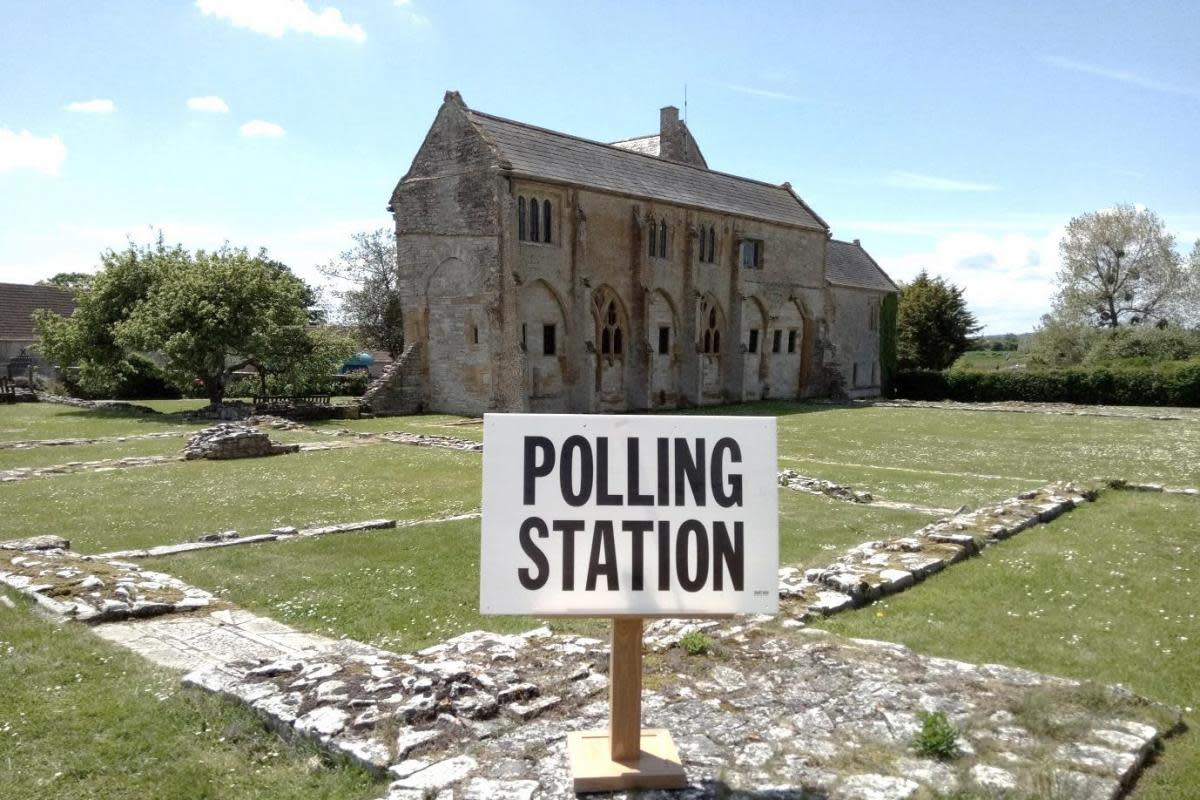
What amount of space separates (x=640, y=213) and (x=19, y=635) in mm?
31358

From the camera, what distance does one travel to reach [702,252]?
131 feet

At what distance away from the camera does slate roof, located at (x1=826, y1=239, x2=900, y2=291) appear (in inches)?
1983

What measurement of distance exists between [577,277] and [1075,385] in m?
30.1

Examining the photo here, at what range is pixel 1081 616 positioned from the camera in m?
8.02

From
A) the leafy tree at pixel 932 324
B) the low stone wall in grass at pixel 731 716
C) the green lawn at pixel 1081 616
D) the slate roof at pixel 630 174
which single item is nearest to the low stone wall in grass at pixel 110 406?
the slate roof at pixel 630 174

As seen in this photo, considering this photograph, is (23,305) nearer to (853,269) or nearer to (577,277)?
(577,277)

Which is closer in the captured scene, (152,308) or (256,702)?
(256,702)

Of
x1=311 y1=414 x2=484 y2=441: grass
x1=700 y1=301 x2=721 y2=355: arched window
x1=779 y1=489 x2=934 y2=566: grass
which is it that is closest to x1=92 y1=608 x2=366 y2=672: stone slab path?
x1=779 y1=489 x2=934 y2=566: grass

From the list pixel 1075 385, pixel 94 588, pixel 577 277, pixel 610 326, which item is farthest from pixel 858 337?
pixel 94 588

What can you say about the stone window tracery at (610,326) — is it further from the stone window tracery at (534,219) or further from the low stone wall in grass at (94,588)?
the low stone wall in grass at (94,588)

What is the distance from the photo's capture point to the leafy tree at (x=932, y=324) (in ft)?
211

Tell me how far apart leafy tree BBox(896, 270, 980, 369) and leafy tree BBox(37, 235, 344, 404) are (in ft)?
160

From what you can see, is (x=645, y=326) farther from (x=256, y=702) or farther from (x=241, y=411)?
(x=256, y=702)

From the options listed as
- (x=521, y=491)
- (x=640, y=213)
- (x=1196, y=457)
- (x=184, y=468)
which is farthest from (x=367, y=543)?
(x=640, y=213)
